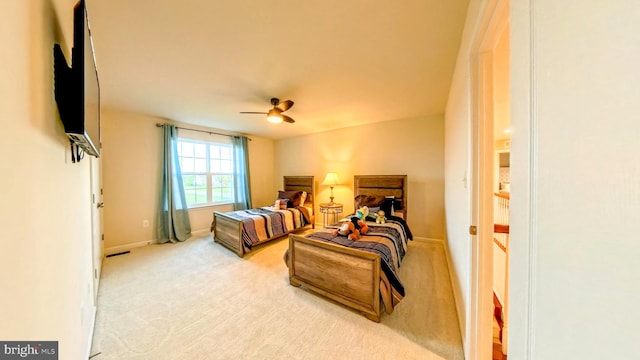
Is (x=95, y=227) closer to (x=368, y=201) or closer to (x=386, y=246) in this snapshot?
(x=386, y=246)

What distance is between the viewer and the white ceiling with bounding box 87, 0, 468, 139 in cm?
146

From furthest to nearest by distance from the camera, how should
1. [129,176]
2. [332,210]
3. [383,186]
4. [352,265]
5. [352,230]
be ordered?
1. [332,210]
2. [383,186]
3. [129,176]
4. [352,230]
5. [352,265]

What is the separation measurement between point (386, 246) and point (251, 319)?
144 cm

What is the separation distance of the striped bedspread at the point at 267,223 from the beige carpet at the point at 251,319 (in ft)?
1.96

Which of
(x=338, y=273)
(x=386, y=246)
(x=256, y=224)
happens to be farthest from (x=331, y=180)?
(x=338, y=273)

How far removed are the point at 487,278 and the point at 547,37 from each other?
4.30ft

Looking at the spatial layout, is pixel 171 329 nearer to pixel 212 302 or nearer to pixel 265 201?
pixel 212 302

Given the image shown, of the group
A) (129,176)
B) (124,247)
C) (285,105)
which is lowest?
(124,247)

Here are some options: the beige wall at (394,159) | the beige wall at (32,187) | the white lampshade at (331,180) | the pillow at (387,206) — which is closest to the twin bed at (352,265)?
the pillow at (387,206)

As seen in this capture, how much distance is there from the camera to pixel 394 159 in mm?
4195

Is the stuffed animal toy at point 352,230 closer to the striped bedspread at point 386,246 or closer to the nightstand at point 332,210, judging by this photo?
the striped bedspread at point 386,246

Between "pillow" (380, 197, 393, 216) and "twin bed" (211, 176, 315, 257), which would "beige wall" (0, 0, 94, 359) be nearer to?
"twin bed" (211, 176, 315, 257)

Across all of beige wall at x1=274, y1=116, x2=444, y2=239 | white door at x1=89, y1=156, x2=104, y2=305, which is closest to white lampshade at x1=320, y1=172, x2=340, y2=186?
beige wall at x1=274, y1=116, x2=444, y2=239

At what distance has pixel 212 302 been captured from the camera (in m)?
2.13
